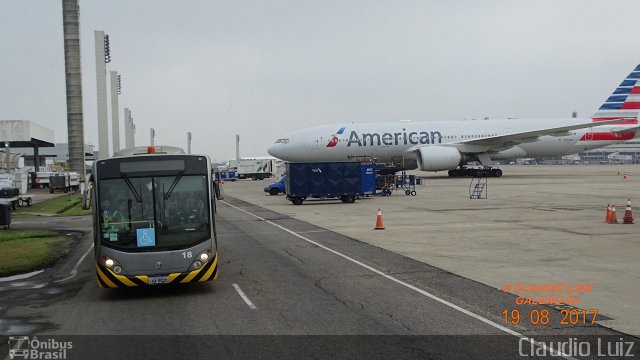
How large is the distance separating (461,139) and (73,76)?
4399 centimetres

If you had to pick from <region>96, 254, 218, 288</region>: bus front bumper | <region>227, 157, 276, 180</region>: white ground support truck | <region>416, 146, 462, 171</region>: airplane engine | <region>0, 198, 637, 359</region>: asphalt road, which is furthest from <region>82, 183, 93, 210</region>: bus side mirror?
<region>227, 157, 276, 180</region>: white ground support truck

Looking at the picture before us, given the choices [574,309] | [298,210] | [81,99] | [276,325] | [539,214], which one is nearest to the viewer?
[276,325]

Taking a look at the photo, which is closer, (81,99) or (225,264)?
(225,264)

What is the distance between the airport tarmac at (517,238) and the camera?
1284 cm

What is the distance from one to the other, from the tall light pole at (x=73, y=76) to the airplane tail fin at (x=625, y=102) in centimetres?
5768

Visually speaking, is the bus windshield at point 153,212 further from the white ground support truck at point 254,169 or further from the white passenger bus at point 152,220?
the white ground support truck at point 254,169

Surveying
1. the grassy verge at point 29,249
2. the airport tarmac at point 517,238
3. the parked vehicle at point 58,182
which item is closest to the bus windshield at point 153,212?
the grassy verge at point 29,249

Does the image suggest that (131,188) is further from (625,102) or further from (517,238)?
(625,102)

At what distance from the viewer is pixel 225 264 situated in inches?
631

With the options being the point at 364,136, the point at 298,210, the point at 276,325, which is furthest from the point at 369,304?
the point at 364,136

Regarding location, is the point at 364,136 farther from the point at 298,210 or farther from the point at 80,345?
the point at 80,345

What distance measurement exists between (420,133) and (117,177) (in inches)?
2011

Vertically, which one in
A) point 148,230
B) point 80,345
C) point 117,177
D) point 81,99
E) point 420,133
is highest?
point 81,99

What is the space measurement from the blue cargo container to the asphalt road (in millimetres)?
19953
